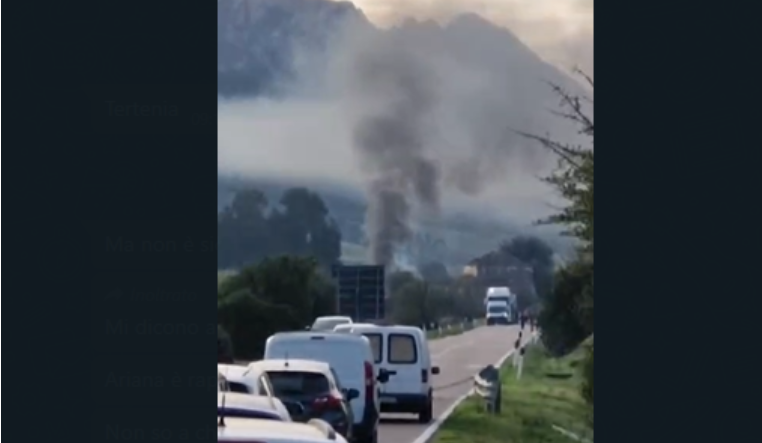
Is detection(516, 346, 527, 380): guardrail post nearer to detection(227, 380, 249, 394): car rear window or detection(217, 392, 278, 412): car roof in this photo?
detection(227, 380, 249, 394): car rear window

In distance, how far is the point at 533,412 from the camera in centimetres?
2955

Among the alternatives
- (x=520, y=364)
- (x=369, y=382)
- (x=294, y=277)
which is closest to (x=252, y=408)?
(x=369, y=382)

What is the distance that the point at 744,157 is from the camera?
11.4 m

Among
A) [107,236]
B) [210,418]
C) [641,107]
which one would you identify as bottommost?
[210,418]

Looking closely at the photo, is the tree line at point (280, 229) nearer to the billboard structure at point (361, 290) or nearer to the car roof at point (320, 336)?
the billboard structure at point (361, 290)

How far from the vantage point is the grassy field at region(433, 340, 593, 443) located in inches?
979

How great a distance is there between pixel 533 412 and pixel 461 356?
27.5m

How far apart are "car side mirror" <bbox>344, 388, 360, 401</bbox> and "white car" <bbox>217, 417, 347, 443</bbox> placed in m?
13.4

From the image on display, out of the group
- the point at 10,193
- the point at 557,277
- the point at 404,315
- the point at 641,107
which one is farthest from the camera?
the point at 404,315

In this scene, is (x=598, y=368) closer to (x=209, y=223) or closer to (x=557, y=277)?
(x=209, y=223)

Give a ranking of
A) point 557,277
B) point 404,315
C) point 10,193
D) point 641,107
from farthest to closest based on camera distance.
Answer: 1. point 404,315
2. point 557,277
3. point 641,107
4. point 10,193

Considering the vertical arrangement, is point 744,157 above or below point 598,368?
above

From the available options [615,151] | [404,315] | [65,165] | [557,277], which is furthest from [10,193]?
[404,315]

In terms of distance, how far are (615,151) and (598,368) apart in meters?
1.35
